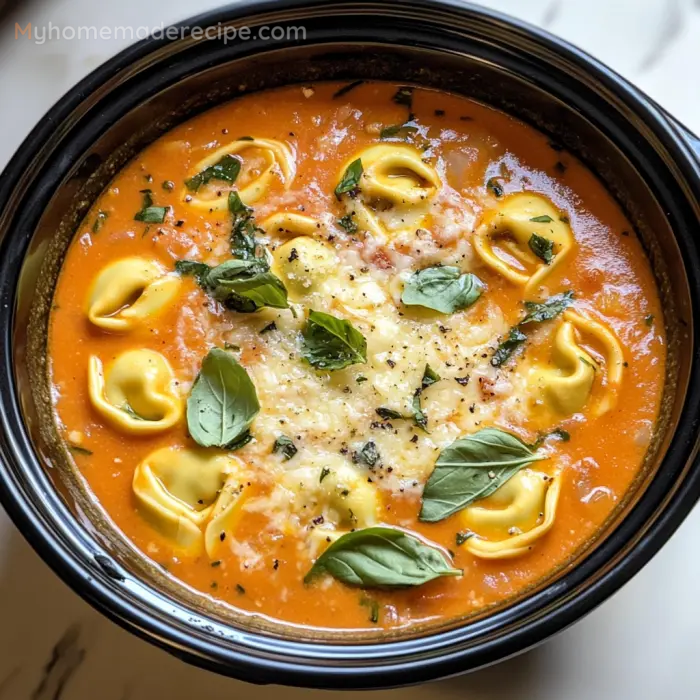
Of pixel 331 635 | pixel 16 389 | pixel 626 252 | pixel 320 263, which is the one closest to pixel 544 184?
pixel 626 252

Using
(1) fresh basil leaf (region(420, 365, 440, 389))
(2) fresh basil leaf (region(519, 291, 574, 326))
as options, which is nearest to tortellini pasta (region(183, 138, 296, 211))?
(1) fresh basil leaf (region(420, 365, 440, 389))

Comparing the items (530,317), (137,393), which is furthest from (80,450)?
(530,317)

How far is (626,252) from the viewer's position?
3000mm

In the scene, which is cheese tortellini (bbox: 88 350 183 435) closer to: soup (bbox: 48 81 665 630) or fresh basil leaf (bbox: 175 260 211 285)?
soup (bbox: 48 81 665 630)

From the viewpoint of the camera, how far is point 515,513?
9.07ft

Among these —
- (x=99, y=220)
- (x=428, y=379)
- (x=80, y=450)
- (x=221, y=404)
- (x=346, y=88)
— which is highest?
(x=346, y=88)

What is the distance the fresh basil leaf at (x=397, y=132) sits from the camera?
10.5ft

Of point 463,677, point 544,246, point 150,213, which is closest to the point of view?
point 463,677

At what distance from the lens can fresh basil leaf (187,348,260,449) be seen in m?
2.79

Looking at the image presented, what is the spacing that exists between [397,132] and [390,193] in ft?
0.88

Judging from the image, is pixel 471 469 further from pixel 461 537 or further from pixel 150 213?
pixel 150 213

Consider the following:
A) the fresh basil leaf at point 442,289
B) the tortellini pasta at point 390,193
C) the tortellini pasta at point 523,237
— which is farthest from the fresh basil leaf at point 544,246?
the tortellini pasta at point 390,193

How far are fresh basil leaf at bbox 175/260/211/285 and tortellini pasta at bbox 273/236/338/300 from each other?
23cm

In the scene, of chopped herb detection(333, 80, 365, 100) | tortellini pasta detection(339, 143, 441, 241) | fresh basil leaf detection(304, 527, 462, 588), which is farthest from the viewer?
chopped herb detection(333, 80, 365, 100)
